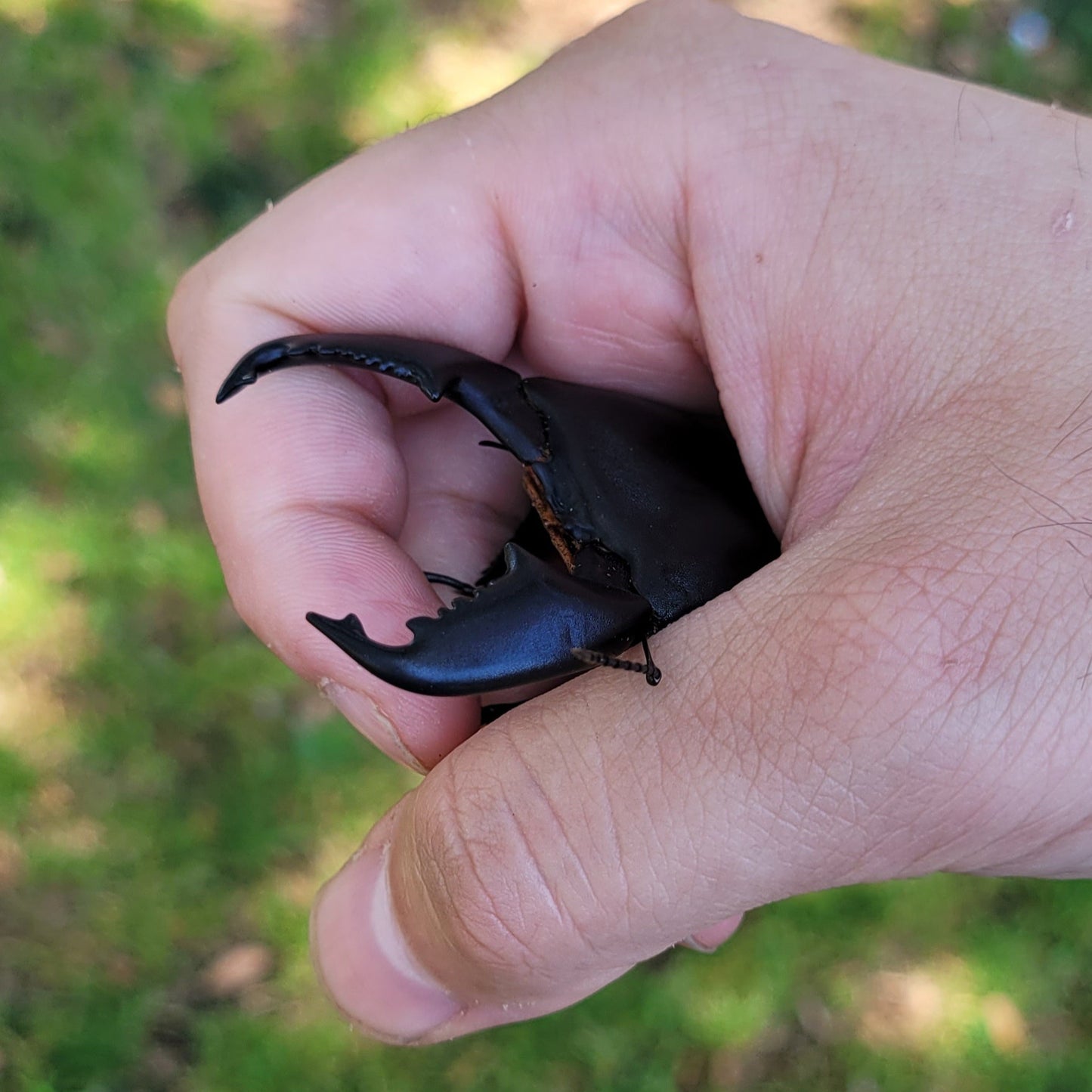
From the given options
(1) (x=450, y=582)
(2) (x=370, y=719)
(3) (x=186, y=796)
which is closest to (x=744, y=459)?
(1) (x=450, y=582)

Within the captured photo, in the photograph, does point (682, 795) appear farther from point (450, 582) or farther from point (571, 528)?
point (450, 582)

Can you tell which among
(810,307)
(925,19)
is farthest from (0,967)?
(925,19)

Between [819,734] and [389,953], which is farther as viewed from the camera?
[389,953]

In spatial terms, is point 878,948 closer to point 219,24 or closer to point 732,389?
point 732,389

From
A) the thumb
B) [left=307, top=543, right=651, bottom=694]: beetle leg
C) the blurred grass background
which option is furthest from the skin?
the blurred grass background

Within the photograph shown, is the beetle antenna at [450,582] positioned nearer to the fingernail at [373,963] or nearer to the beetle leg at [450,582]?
the beetle leg at [450,582]

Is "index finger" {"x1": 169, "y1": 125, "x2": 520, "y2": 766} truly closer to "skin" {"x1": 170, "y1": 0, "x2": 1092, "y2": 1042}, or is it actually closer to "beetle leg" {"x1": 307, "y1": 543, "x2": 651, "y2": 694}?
"skin" {"x1": 170, "y1": 0, "x2": 1092, "y2": 1042}

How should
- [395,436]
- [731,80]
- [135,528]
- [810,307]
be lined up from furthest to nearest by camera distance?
[135,528], [395,436], [731,80], [810,307]

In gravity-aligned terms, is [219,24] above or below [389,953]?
above
